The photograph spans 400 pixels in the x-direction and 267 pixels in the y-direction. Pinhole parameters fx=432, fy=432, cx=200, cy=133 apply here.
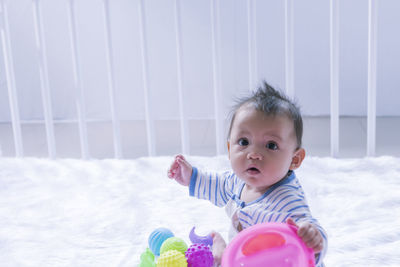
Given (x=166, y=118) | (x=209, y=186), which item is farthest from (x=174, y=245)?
(x=166, y=118)

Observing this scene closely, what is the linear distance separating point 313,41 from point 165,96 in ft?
2.71

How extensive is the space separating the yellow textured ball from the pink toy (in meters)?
0.09

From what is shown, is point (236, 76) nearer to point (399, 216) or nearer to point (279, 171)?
point (399, 216)

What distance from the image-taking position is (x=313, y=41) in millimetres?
2191

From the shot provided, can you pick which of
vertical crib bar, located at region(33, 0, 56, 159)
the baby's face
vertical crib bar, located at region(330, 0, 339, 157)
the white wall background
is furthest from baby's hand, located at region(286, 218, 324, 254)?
the white wall background

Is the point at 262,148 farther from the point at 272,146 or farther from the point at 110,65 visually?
the point at 110,65

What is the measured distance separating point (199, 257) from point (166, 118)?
5.78 ft

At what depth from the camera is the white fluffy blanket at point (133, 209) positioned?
0.74 metres

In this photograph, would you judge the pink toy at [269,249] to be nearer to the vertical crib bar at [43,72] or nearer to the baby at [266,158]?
the baby at [266,158]

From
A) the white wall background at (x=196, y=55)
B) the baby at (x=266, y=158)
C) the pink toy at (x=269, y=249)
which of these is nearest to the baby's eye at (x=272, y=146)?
the baby at (x=266, y=158)

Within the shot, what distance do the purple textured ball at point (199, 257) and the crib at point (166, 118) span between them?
14cm

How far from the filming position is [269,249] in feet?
1.71

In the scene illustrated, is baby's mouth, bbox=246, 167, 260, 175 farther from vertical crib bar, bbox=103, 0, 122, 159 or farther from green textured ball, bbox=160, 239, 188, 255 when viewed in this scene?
vertical crib bar, bbox=103, 0, 122, 159

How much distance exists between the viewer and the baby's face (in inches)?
23.7
